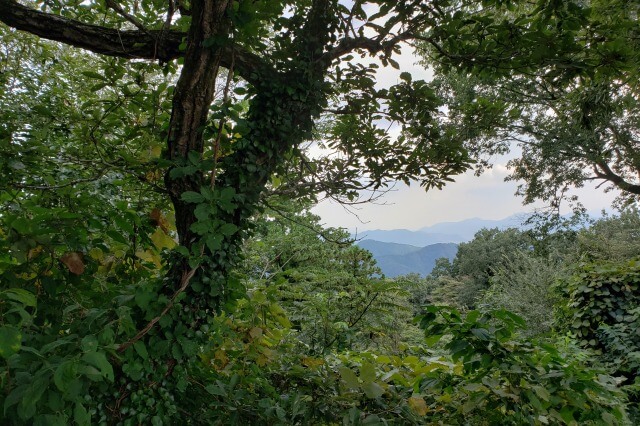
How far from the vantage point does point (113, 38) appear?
1624 mm

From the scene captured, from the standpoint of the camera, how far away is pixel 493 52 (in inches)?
66.2

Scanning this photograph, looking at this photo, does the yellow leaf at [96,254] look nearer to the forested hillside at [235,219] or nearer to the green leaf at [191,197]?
the forested hillside at [235,219]

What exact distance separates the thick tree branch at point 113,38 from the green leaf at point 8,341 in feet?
3.65

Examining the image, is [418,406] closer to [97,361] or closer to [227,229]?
[227,229]

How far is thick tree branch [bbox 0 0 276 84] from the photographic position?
61.1 inches

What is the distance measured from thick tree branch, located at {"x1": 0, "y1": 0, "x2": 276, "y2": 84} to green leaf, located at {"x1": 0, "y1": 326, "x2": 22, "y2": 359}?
111 centimetres

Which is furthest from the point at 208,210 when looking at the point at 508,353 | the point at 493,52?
the point at 493,52

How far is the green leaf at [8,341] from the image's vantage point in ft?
2.64

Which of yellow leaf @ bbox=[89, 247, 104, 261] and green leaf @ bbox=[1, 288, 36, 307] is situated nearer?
green leaf @ bbox=[1, 288, 36, 307]

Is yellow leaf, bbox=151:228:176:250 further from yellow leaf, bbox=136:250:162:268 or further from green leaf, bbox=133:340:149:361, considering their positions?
green leaf, bbox=133:340:149:361

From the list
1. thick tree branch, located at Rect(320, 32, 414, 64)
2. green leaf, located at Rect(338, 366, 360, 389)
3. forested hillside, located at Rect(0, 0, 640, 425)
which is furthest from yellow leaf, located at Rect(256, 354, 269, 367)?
thick tree branch, located at Rect(320, 32, 414, 64)

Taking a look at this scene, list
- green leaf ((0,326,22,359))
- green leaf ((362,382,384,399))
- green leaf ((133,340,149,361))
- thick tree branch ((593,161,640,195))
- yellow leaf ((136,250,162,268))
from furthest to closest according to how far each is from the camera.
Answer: thick tree branch ((593,161,640,195)) → yellow leaf ((136,250,162,268)) → green leaf ((362,382,384,399)) → green leaf ((133,340,149,361)) → green leaf ((0,326,22,359))

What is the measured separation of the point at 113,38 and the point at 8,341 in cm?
128

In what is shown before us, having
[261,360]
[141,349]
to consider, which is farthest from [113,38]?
[261,360]
